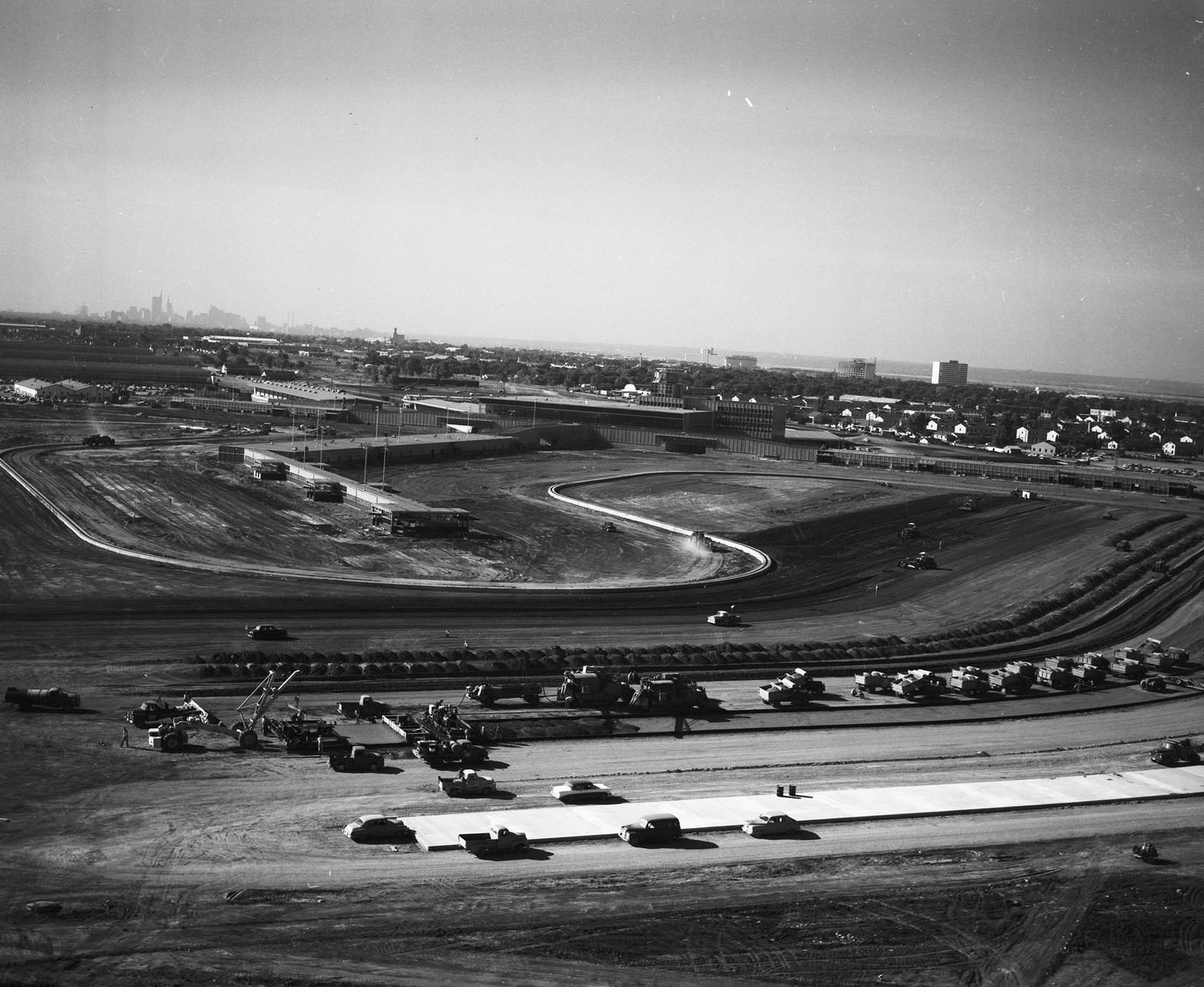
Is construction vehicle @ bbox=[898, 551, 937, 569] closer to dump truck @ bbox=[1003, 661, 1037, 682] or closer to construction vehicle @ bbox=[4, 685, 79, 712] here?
dump truck @ bbox=[1003, 661, 1037, 682]

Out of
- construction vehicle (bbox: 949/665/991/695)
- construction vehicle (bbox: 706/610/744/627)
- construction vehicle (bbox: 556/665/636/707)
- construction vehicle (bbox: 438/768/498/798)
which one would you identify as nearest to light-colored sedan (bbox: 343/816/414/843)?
construction vehicle (bbox: 438/768/498/798)

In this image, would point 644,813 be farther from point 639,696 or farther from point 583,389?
point 583,389

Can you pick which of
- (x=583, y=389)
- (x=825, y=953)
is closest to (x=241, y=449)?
(x=825, y=953)

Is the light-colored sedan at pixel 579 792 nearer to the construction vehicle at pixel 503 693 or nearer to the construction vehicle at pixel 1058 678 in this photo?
the construction vehicle at pixel 503 693

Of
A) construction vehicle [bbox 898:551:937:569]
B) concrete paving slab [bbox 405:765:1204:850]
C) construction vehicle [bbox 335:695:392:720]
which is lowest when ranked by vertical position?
construction vehicle [bbox 335:695:392:720]

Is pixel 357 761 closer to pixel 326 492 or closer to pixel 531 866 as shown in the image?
pixel 531 866
